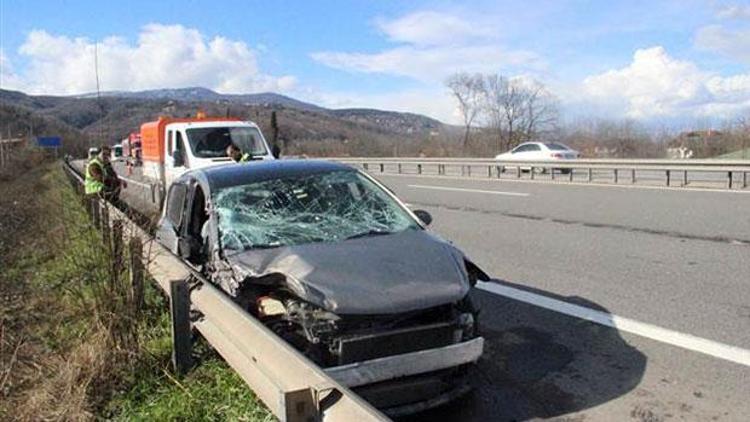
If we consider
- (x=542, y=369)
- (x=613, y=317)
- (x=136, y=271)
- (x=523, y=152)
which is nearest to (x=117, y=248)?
(x=136, y=271)

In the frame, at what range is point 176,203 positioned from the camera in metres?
6.60

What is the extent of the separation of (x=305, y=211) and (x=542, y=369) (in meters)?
2.10

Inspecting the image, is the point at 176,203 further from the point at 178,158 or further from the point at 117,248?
the point at 178,158

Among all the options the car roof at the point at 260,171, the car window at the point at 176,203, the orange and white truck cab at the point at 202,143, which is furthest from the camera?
the orange and white truck cab at the point at 202,143

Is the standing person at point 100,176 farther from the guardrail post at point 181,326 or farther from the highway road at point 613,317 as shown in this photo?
the guardrail post at point 181,326

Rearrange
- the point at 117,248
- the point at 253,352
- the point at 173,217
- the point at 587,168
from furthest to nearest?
the point at 587,168 < the point at 173,217 < the point at 117,248 < the point at 253,352

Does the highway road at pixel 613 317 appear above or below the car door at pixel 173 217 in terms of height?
below

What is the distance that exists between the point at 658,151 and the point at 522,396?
1578 inches

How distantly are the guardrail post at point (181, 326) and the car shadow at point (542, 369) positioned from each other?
1542 mm

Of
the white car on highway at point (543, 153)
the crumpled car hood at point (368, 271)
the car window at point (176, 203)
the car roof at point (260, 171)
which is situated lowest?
the crumpled car hood at point (368, 271)

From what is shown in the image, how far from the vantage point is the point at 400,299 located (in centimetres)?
400

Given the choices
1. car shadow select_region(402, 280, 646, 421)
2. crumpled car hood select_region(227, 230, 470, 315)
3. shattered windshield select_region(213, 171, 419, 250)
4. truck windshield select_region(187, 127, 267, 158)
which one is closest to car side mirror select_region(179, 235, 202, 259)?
shattered windshield select_region(213, 171, 419, 250)

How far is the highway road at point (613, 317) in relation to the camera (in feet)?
14.2

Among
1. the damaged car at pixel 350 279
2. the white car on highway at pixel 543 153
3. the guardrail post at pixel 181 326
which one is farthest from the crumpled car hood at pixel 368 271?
the white car on highway at pixel 543 153
